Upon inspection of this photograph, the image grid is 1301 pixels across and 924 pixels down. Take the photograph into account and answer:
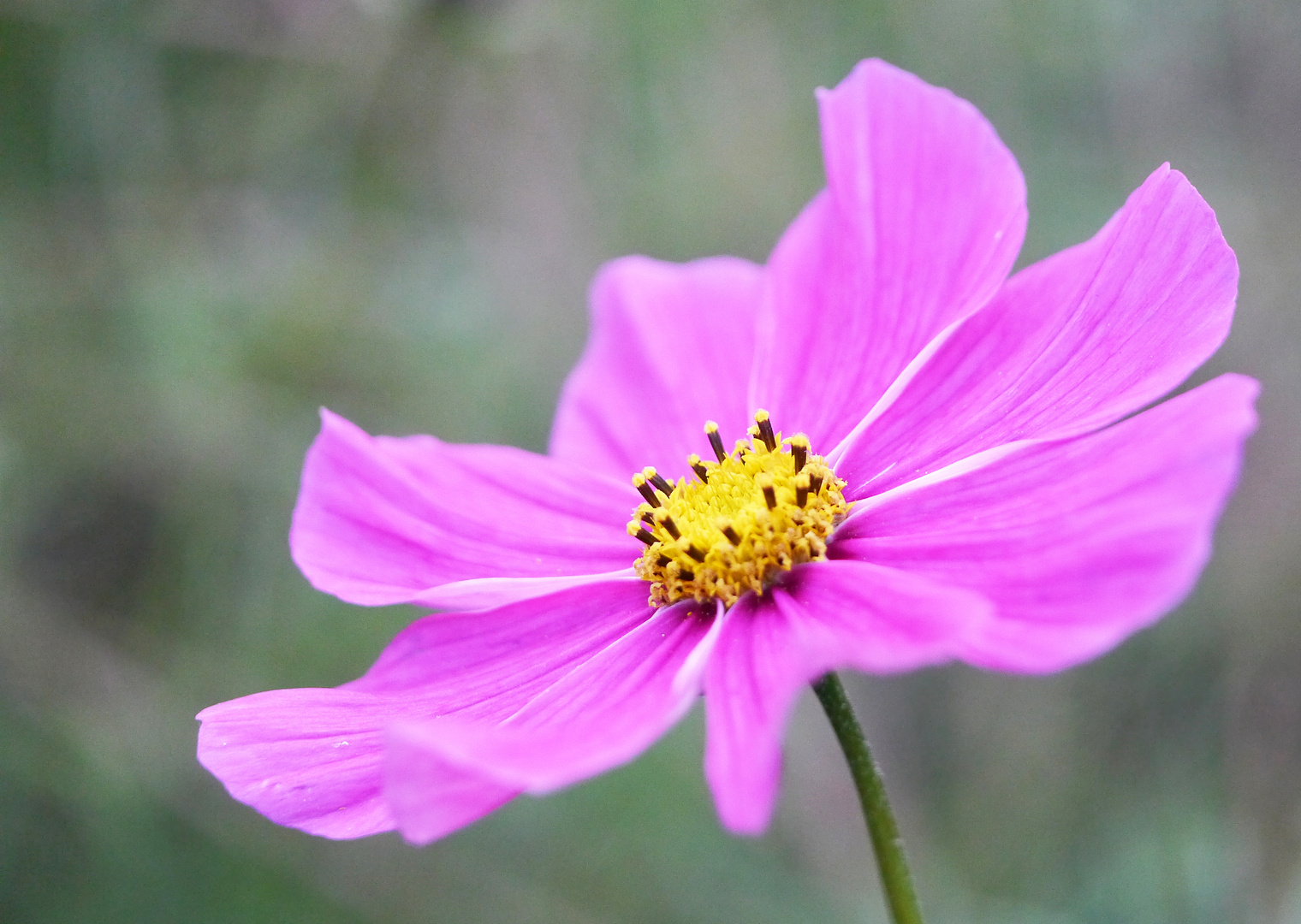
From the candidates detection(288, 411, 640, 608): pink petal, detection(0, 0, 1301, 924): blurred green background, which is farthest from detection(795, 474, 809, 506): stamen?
detection(0, 0, 1301, 924): blurred green background

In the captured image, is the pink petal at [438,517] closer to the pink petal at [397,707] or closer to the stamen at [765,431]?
the pink petal at [397,707]

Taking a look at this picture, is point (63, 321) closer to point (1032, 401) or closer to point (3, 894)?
point (3, 894)

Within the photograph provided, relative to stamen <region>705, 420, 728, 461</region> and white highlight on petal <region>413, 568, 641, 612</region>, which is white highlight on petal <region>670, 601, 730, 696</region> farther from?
stamen <region>705, 420, 728, 461</region>

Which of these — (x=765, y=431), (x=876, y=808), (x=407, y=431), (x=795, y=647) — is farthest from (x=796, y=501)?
(x=407, y=431)

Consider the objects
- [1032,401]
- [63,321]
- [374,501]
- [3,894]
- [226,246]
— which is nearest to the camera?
[1032,401]

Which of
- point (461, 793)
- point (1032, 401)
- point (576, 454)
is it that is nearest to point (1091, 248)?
point (1032, 401)
